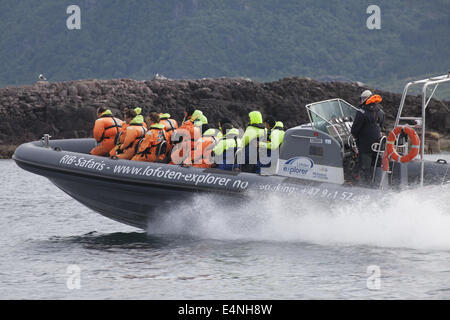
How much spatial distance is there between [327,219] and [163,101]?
113 feet

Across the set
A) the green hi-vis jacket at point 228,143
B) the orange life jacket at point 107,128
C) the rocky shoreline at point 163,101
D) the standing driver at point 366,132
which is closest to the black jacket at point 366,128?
the standing driver at point 366,132

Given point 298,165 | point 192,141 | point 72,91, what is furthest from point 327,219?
point 72,91

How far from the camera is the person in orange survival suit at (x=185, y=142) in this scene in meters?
9.45

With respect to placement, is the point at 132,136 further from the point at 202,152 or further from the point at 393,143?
the point at 393,143

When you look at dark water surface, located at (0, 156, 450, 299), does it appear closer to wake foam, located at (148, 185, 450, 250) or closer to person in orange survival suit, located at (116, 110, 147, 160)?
wake foam, located at (148, 185, 450, 250)

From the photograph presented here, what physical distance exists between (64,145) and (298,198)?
4.52 metres

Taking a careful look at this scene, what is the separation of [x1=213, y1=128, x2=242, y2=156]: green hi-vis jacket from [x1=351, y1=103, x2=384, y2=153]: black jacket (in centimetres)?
140

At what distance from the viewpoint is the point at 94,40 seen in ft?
289

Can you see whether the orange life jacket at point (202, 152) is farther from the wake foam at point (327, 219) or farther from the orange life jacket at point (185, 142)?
the wake foam at point (327, 219)

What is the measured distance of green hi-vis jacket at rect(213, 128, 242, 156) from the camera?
30.0ft

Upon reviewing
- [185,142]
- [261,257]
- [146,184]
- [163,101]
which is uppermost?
[163,101]

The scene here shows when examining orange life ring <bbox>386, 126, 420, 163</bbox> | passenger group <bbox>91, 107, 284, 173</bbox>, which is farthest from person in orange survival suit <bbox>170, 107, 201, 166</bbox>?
orange life ring <bbox>386, 126, 420, 163</bbox>

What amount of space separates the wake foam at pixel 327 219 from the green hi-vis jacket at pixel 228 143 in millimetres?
571

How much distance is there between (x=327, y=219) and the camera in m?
8.63
